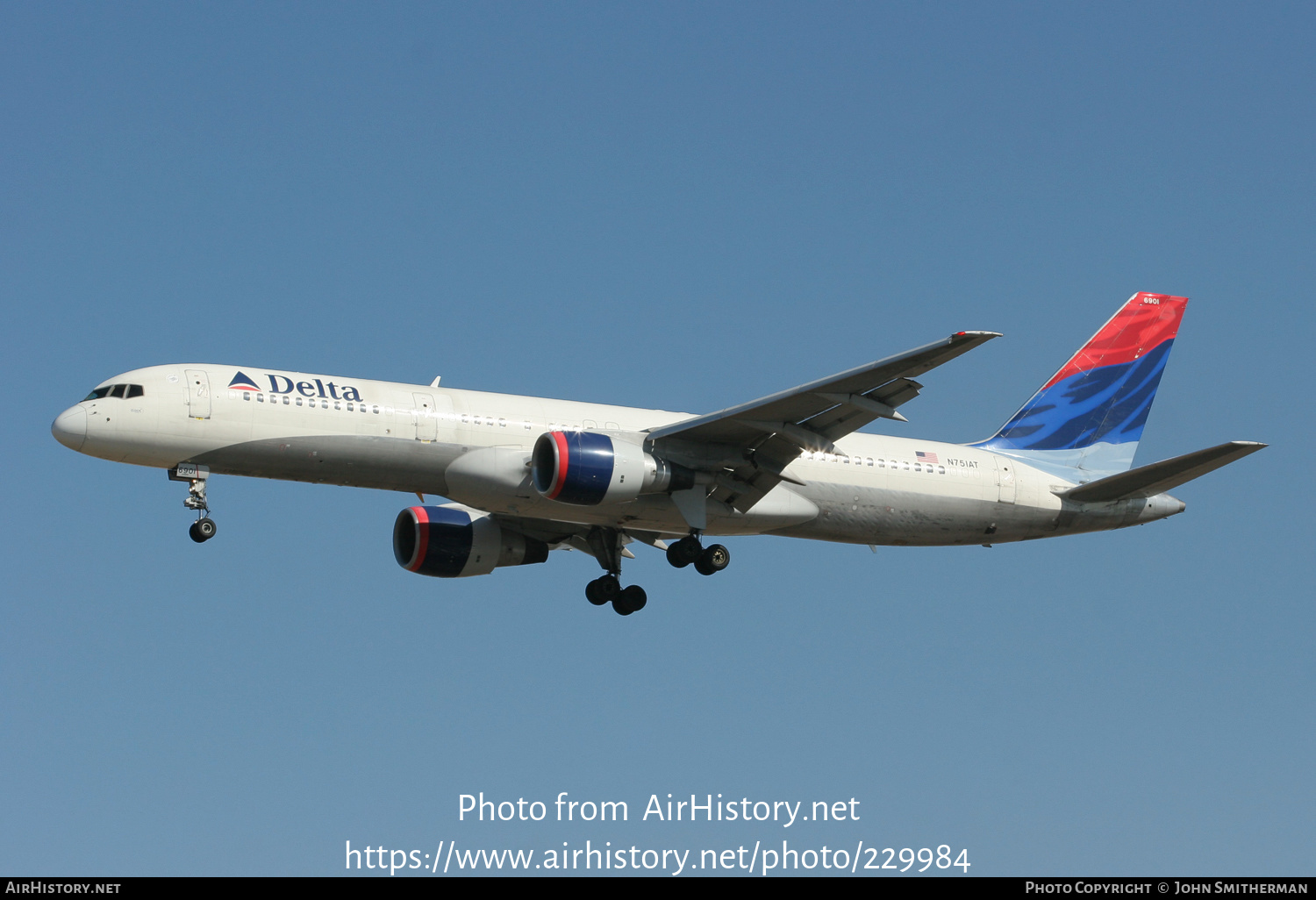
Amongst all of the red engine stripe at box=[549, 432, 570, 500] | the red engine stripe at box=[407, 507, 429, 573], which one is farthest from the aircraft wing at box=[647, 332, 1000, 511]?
the red engine stripe at box=[407, 507, 429, 573]

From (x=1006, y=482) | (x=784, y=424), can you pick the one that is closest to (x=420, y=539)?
(x=784, y=424)

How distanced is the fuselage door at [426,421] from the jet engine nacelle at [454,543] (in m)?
5.88

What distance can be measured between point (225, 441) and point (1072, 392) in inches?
896

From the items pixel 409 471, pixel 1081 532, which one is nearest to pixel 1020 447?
pixel 1081 532

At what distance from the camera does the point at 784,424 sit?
3369cm

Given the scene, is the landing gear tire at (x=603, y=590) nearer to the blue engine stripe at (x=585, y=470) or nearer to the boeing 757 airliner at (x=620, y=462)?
the boeing 757 airliner at (x=620, y=462)

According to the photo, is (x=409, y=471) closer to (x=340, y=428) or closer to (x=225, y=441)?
(x=340, y=428)

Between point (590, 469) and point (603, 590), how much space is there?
6.92 meters

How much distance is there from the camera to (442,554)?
39.1 metres

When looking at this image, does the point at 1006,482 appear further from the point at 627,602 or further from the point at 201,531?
the point at 201,531

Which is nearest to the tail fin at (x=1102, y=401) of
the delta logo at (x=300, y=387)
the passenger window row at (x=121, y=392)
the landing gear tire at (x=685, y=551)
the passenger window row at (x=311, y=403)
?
the landing gear tire at (x=685, y=551)

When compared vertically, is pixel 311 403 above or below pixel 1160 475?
below

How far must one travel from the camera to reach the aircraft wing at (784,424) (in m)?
30.6

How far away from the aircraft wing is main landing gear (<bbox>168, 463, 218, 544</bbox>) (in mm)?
9827
